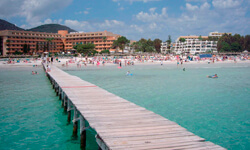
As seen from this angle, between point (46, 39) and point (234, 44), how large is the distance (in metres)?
95.2

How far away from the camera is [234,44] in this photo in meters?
118

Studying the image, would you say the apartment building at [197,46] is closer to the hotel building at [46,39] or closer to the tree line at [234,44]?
the tree line at [234,44]

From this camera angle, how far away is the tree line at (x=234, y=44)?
119000 millimetres

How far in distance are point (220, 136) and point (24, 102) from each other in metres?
12.0

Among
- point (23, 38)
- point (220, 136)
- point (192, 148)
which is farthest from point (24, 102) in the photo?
point (23, 38)

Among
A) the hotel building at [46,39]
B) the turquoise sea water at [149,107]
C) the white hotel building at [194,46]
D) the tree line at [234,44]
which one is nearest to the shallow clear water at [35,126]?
the turquoise sea water at [149,107]

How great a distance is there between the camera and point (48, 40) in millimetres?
105188

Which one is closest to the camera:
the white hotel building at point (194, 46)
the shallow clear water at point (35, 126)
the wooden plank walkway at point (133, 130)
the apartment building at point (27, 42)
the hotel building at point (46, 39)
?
the wooden plank walkway at point (133, 130)

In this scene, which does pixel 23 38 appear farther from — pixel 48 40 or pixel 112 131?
pixel 112 131

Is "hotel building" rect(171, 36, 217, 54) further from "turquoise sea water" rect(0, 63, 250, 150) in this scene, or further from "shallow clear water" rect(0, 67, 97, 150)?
"shallow clear water" rect(0, 67, 97, 150)

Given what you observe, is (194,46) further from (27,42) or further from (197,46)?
(27,42)

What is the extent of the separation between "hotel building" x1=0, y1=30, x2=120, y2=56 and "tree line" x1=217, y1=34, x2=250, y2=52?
60.0 metres

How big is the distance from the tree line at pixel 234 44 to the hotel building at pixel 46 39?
59993mm

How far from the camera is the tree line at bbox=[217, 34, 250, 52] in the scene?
119 metres
